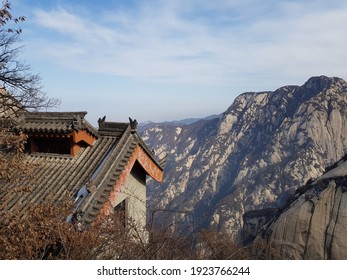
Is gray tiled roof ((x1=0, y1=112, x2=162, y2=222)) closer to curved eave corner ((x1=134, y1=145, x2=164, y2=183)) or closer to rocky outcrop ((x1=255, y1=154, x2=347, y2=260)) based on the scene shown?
curved eave corner ((x1=134, y1=145, x2=164, y2=183))

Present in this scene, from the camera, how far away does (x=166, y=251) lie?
30.8 ft

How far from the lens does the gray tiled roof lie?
10.1m

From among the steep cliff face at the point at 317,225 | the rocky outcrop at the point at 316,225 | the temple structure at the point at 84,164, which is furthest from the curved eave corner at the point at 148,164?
the steep cliff face at the point at 317,225

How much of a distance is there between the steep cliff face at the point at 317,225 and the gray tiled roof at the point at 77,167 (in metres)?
23.1

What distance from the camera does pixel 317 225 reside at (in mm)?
32156

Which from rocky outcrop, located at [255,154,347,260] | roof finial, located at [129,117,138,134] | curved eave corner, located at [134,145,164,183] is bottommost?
rocky outcrop, located at [255,154,347,260]

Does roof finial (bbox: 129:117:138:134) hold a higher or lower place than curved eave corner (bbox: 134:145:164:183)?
higher

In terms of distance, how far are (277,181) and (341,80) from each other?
66684mm

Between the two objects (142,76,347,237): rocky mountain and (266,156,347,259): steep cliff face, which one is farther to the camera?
(142,76,347,237): rocky mountain

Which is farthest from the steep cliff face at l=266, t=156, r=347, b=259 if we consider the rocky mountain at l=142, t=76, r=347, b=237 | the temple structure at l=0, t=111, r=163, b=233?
the rocky mountain at l=142, t=76, r=347, b=237

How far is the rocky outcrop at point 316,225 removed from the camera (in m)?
30.3

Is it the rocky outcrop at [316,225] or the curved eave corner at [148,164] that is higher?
the curved eave corner at [148,164]

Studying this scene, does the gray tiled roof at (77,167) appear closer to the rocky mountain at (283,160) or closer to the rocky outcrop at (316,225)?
the rocky outcrop at (316,225)

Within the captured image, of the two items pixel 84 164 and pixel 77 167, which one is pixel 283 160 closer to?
pixel 84 164
